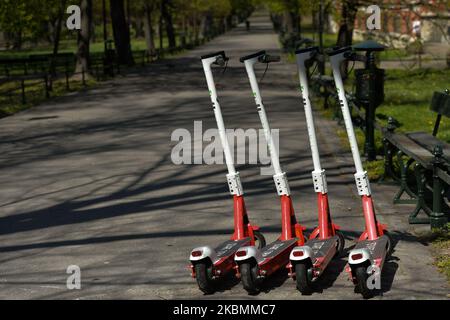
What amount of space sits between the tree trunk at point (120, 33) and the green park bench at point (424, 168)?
30.8 meters

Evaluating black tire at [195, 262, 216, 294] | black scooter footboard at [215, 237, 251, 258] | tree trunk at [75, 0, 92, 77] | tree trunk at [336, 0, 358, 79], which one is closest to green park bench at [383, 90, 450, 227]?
black scooter footboard at [215, 237, 251, 258]

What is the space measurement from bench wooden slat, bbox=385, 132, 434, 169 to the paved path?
0.62m

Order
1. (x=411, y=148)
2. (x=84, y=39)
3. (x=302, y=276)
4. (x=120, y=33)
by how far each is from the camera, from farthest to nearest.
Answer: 1. (x=120, y=33)
2. (x=84, y=39)
3. (x=411, y=148)
4. (x=302, y=276)

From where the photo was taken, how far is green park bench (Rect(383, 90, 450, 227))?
9008 mm

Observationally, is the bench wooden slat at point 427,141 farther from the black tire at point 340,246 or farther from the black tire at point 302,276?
the black tire at point 302,276

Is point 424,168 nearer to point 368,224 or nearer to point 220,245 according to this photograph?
point 368,224

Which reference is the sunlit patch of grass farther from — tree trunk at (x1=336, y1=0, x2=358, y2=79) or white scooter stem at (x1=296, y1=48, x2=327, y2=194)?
tree trunk at (x1=336, y1=0, x2=358, y2=79)

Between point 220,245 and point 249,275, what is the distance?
2.66ft

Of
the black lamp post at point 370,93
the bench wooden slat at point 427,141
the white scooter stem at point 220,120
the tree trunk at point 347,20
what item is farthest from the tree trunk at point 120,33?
the white scooter stem at point 220,120

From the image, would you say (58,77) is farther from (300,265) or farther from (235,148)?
(300,265)

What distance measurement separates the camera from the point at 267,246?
7.60 m

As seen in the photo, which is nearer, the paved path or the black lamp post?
the paved path

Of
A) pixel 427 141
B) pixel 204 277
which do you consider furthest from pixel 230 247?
pixel 427 141

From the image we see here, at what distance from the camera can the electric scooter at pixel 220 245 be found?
707 cm
